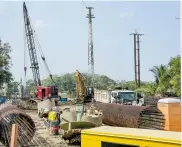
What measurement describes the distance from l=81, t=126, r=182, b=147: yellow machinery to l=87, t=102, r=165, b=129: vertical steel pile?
7604mm

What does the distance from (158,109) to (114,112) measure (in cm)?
474

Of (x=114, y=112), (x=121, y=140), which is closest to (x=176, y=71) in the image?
(x=114, y=112)

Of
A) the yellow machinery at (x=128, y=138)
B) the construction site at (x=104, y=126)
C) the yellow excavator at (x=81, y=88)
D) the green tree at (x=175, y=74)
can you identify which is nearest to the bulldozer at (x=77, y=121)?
the construction site at (x=104, y=126)

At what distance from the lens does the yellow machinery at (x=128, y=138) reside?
231 inches

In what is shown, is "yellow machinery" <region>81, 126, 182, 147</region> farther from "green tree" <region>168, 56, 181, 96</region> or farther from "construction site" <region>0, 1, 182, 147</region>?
"green tree" <region>168, 56, 181, 96</region>

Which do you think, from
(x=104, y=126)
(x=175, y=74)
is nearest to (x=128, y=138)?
(x=104, y=126)

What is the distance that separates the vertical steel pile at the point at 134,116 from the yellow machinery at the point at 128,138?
7.60 metres

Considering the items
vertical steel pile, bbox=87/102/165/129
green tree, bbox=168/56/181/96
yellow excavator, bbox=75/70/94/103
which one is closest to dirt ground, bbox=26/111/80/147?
vertical steel pile, bbox=87/102/165/129

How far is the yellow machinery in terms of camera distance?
5855 mm

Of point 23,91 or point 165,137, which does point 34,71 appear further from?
point 165,137

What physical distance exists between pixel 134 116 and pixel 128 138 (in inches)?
389

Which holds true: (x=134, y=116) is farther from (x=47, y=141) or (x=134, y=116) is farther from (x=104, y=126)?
(x=104, y=126)

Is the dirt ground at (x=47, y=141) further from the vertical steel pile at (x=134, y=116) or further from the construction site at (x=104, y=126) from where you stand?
the vertical steel pile at (x=134, y=116)

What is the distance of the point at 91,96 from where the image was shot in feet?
129
